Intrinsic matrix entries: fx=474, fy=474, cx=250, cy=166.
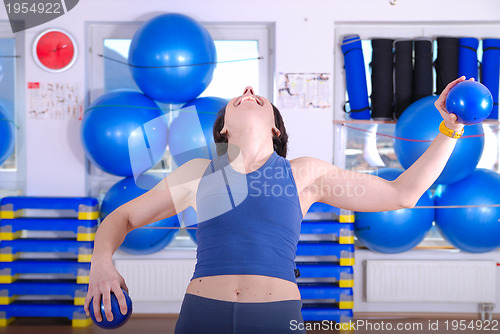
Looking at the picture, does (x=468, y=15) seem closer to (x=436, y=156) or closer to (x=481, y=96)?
(x=481, y=96)

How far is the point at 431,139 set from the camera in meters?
2.70

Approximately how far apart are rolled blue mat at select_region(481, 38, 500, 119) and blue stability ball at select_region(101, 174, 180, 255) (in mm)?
2246

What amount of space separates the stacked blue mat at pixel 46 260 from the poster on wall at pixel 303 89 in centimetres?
142

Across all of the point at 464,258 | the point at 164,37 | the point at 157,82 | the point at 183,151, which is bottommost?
the point at 464,258

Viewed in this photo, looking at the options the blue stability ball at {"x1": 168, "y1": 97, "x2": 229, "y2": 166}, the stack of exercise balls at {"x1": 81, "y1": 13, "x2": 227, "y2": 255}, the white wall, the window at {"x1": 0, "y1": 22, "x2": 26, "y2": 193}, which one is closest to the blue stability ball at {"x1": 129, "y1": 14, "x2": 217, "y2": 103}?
the stack of exercise balls at {"x1": 81, "y1": 13, "x2": 227, "y2": 255}

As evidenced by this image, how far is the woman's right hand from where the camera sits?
0.92m

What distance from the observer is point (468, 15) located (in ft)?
10.5

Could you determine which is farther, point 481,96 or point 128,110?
point 128,110

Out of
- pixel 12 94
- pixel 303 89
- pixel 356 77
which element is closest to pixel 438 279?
pixel 356 77

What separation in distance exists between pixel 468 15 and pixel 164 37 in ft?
6.73

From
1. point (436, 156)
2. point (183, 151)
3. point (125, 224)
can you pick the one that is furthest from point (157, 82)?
point (436, 156)

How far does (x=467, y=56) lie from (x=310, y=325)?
204 centimetres

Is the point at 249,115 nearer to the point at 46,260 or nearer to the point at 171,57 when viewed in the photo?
the point at 171,57

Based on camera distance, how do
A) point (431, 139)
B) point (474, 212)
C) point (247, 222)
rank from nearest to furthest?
point (247, 222)
point (431, 139)
point (474, 212)
